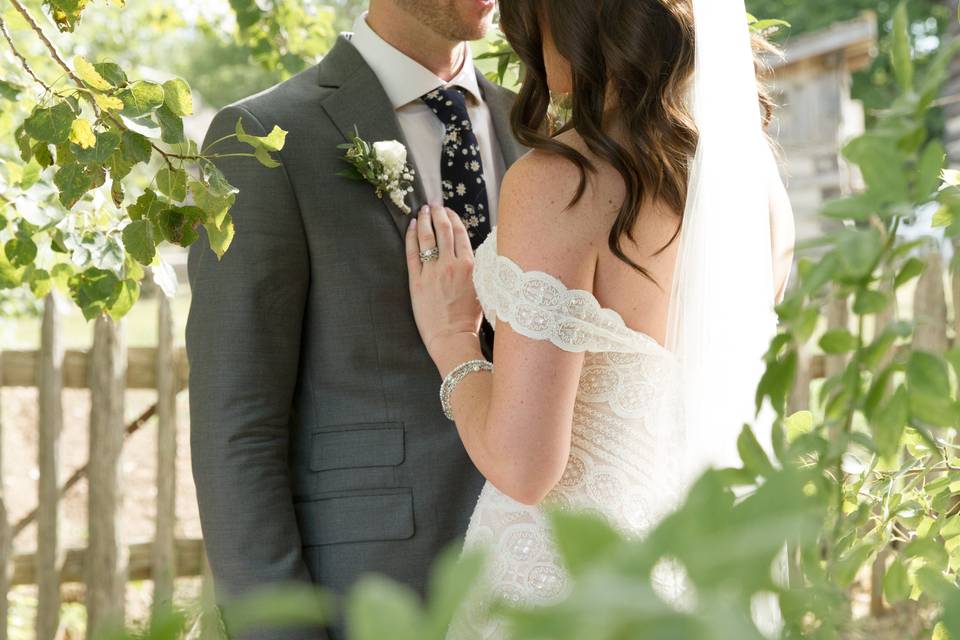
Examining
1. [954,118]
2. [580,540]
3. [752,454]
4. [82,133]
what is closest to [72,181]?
[82,133]

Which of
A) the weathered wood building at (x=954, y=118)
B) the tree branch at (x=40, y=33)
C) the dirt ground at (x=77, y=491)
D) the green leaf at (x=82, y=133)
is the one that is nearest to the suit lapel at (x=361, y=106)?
the tree branch at (x=40, y=33)

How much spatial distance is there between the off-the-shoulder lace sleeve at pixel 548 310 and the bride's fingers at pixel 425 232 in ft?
0.97

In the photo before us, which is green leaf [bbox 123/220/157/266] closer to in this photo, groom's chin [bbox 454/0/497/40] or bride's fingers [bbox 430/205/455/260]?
bride's fingers [bbox 430/205/455/260]

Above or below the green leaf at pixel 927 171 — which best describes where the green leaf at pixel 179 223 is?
above

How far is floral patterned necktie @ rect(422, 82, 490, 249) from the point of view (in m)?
2.34

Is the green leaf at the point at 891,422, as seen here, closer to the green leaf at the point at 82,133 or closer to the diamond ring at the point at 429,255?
the green leaf at the point at 82,133

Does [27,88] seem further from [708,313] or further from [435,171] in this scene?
[708,313]

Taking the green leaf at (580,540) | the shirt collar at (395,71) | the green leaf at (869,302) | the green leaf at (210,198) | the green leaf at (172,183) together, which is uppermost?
the shirt collar at (395,71)

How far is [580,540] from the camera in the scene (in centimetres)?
43

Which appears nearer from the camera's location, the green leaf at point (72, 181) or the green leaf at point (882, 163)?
the green leaf at point (882, 163)

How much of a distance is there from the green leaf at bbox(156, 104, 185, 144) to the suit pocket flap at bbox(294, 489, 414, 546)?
0.93 m

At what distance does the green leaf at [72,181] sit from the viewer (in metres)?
1.56

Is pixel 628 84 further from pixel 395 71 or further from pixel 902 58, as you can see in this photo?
pixel 902 58

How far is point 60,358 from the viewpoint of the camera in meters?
4.41
